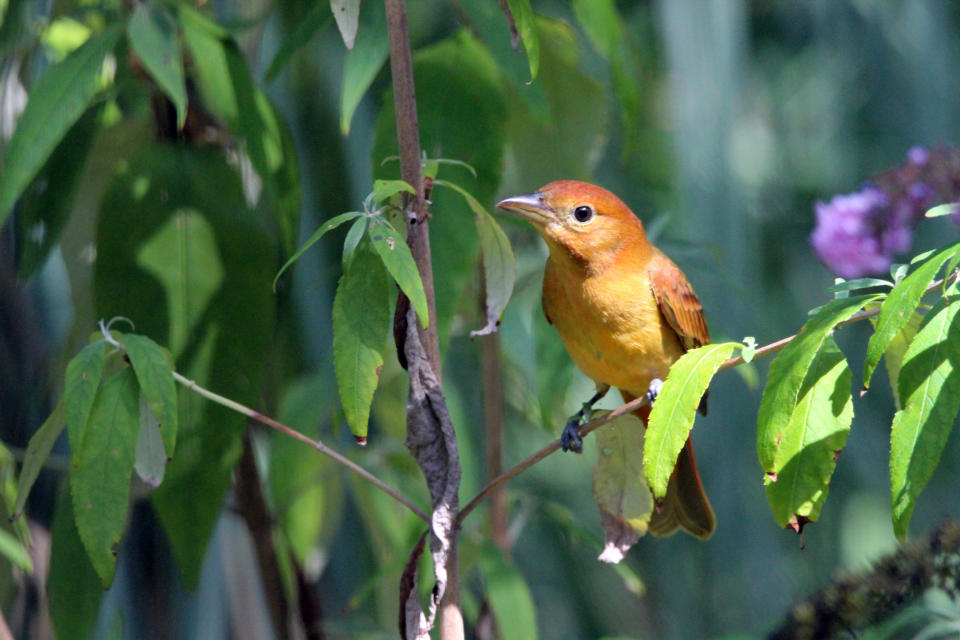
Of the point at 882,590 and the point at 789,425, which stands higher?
the point at 789,425

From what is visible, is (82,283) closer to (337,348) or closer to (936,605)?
(337,348)

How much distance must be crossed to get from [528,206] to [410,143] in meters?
0.80

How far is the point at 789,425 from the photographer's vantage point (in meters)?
1.02

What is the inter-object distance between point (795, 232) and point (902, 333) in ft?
12.4

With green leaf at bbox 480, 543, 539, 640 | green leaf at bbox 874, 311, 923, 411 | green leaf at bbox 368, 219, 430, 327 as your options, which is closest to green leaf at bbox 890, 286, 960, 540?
green leaf at bbox 874, 311, 923, 411

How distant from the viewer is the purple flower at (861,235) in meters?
1.91

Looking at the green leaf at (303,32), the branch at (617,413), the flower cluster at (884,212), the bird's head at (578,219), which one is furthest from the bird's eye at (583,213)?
the branch at (617,413)

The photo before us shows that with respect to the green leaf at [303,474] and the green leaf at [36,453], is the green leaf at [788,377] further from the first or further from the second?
the green leaf at [303,474]

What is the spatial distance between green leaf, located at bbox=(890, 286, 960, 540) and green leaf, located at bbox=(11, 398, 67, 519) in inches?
34.6

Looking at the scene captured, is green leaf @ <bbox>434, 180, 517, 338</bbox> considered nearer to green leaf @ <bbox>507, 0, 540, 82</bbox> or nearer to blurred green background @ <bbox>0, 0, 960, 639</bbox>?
green leaf @ <bbox>507, 0, 540, 82</bbox>

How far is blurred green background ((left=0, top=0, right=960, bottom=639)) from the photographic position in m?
1.90

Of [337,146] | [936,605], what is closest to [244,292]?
[936,605]

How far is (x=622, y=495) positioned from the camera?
1407mm

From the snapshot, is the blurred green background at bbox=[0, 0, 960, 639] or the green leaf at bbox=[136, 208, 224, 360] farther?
the blurred green background at bbox=[0, 0, 960, 639]
